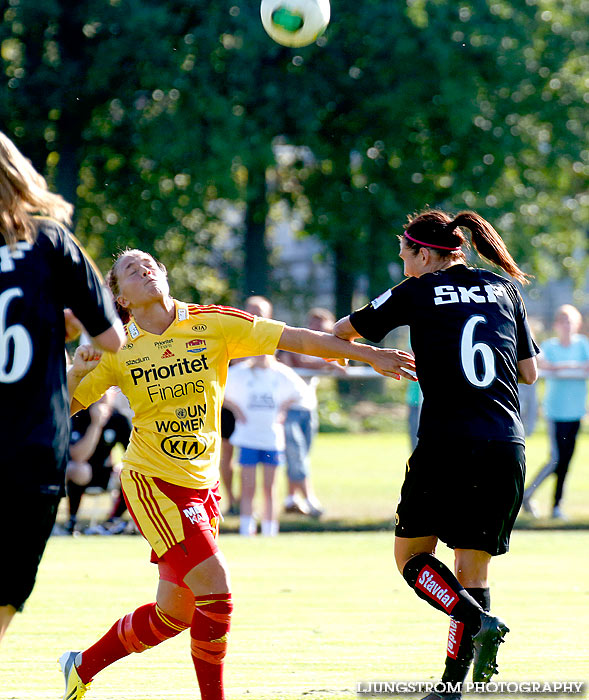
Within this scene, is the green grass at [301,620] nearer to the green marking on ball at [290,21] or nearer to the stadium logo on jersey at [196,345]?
the stadium logo on jersey at [196,345]

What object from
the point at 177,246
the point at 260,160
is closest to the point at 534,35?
the point at 260,160

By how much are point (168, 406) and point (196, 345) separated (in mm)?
278

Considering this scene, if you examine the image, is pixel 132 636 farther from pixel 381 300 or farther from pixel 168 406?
pixel 381 300

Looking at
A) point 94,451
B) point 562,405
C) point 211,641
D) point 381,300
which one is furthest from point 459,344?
point 562,405

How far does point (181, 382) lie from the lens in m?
4.73

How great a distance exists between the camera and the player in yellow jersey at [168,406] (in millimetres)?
4645

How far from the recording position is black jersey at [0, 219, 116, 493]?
3.48m

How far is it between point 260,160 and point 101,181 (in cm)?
378

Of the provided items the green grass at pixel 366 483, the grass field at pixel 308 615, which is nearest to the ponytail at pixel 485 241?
the grass field at pixel 308 615

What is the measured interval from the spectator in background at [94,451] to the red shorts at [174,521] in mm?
6612

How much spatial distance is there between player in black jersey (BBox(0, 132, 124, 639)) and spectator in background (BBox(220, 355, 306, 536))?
7.73 metres

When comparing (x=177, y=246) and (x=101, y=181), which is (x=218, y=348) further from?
(x=177, y=246)

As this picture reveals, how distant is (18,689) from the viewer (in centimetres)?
504

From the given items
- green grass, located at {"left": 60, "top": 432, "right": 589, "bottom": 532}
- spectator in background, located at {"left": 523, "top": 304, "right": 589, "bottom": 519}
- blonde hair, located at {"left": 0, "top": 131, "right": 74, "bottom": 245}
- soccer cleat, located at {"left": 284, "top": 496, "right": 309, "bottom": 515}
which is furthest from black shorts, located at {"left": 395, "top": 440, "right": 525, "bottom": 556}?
soccer cleat, located at {"left": 284, "top": 496, "right": 309, "bottom": 515}
